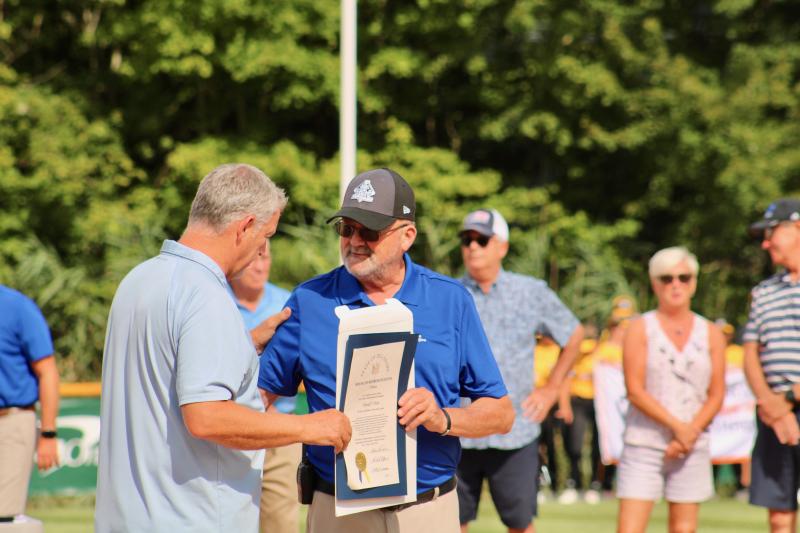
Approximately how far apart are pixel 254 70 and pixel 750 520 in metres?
12.5

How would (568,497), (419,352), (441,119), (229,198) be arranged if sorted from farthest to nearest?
(441,119), (568,497), (419,352), (229,198)

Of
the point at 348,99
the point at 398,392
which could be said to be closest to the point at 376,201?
the point at 398,392

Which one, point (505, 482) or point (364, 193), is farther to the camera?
point (505, 482)

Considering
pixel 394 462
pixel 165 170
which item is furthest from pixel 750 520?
pixel 165 170

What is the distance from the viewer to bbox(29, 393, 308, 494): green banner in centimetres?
1069

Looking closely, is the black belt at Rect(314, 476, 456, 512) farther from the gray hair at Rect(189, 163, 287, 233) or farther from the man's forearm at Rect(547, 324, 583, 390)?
the man's forearm at Rect(547, 324, 583, 390)

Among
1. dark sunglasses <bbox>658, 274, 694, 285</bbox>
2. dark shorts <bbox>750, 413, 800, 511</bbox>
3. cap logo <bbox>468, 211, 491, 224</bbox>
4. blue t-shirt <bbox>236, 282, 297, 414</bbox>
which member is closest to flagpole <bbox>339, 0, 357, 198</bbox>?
blue t-shirt <bbox>236, 282, 297, 414</bbox>

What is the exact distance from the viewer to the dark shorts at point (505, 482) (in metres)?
6.51

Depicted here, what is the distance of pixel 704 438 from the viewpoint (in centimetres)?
659

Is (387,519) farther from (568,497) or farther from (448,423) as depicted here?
(568,497)

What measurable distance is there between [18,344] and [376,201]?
303 centimetres

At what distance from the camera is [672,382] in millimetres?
6543

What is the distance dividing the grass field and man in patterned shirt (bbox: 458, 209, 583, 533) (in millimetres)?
3367

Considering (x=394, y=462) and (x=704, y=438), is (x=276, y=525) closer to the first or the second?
(x=704, y=438)
